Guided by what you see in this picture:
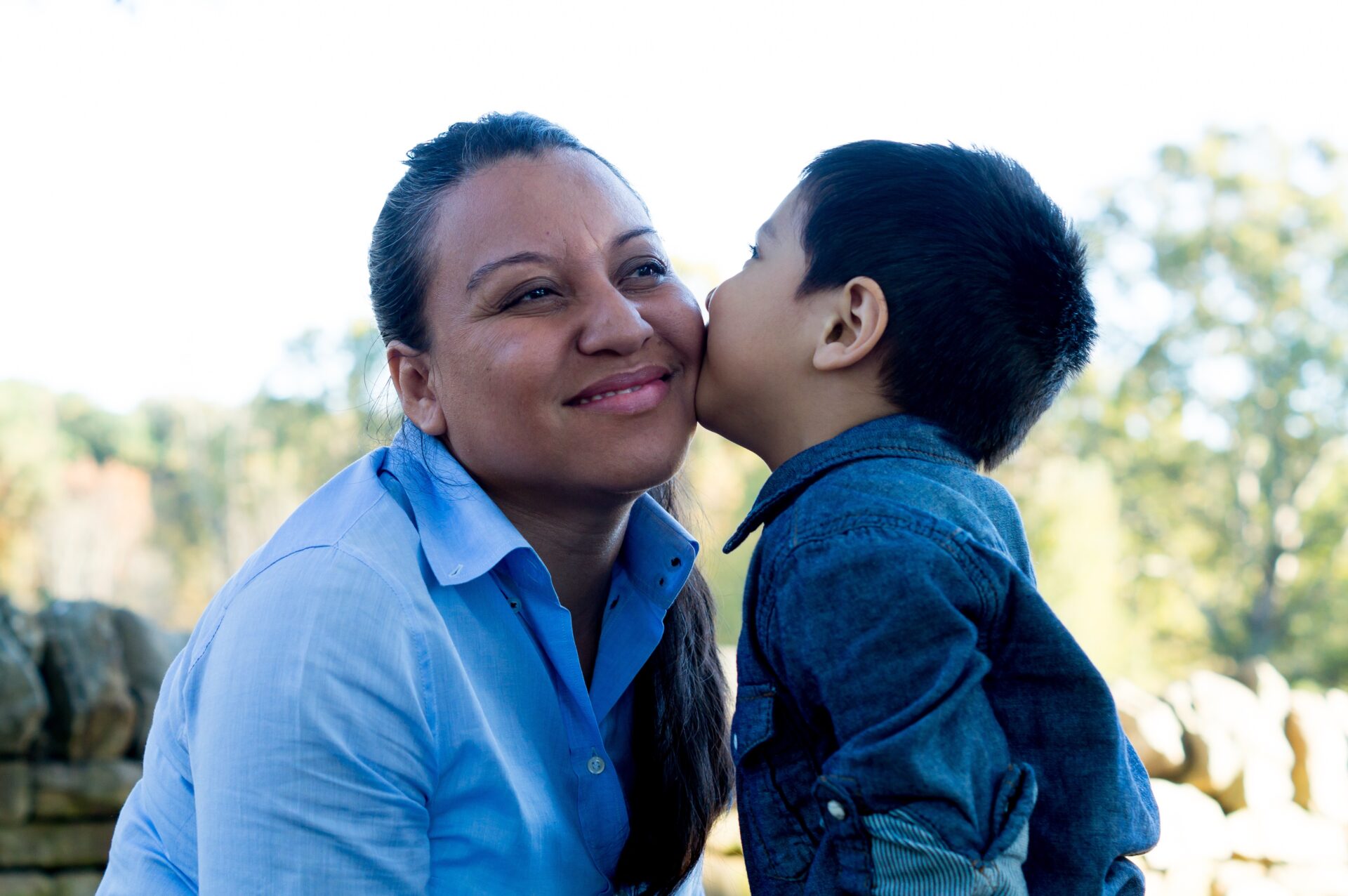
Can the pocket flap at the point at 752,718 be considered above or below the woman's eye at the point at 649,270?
below

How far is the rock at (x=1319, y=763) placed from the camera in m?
5.62

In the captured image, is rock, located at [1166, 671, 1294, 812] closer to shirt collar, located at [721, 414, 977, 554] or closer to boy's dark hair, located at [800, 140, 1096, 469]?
boy's dark hair, located at [800, 140, 1096, 469]

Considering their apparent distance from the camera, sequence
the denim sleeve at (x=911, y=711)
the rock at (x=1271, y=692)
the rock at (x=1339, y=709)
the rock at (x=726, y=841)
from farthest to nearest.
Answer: the rock at (x=1339, y=709) → the rock at (x=1271, y=692) → the rock at (x=726, y=841) → the denim sleeve at (x=911, y=711)

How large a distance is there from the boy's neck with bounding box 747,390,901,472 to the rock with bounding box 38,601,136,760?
2.65m

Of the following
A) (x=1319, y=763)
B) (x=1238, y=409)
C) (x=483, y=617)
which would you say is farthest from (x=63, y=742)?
(x=1238, y=409)

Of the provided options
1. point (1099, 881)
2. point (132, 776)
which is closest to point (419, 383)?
point (1099, 881)

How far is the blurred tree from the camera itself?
22125 millimetres

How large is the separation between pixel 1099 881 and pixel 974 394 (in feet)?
2.29

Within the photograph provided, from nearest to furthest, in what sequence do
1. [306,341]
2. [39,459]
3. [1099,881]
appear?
[1099,881] → [39,459] → [306,341]

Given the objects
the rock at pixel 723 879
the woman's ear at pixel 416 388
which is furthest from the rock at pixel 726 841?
the woman's ear at pixel 416 388

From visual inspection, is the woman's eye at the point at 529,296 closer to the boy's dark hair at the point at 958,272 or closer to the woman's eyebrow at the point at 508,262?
the woman's eyebrow at the point at 508,262

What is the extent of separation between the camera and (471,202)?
1900 mm

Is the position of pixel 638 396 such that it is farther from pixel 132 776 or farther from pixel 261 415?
pixel 261 415

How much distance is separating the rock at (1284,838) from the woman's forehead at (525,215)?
487 cm
